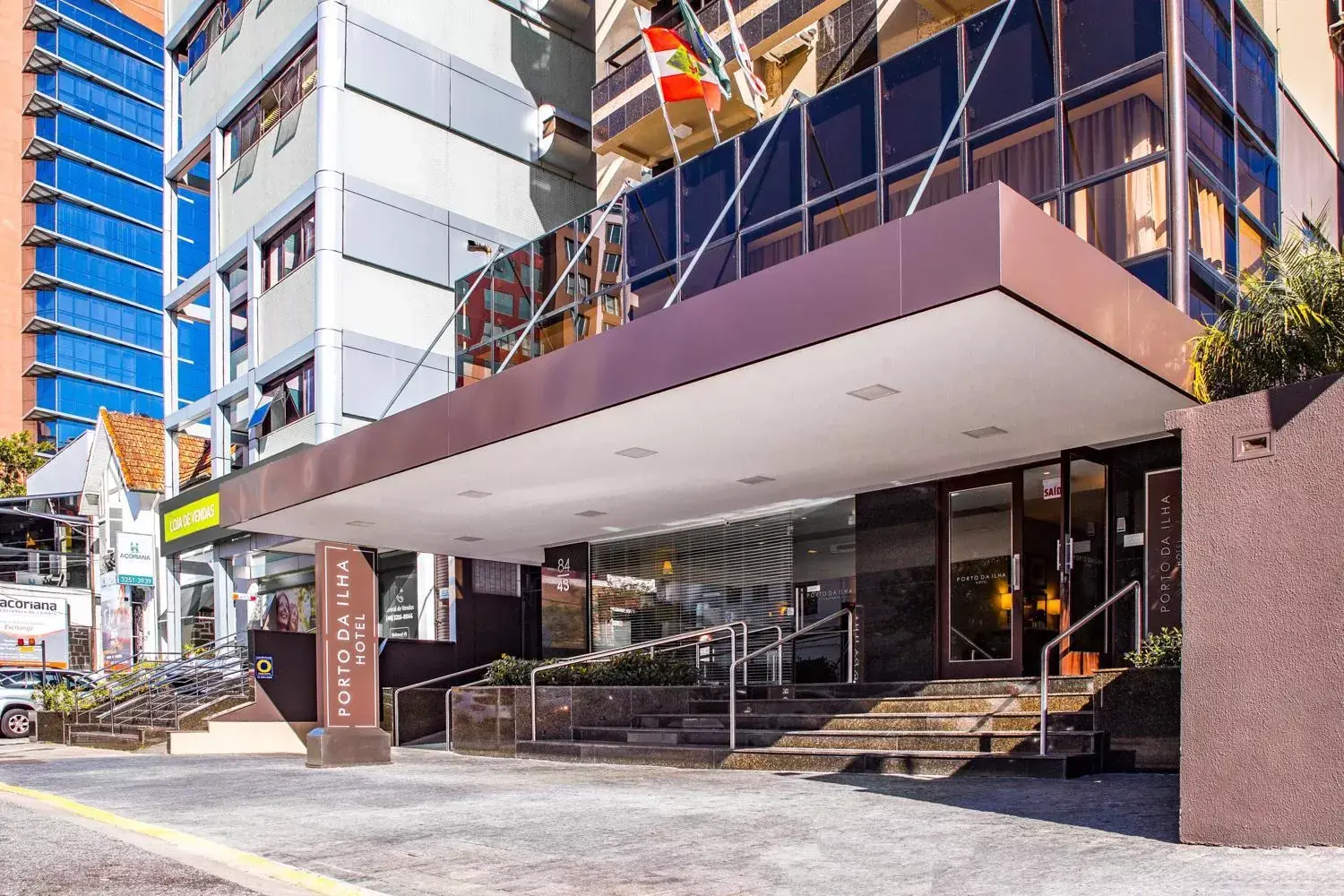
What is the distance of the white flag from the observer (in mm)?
17859

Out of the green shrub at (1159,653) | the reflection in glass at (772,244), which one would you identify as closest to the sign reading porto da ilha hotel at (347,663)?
the reflection in glass at (772,244)

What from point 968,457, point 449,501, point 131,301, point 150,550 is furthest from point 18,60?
point 968,457

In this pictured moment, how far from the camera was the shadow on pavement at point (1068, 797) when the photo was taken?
791 cm

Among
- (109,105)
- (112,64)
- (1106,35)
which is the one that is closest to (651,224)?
(1106,35)

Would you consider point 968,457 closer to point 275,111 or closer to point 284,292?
point 284,292

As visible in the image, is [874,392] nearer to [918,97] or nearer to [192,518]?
[918,97]

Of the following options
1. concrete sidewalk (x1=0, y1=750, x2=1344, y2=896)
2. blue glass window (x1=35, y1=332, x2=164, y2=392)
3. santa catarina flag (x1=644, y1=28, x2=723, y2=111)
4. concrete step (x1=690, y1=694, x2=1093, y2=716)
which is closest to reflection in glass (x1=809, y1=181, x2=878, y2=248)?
santa catarina flag (x1=644, y1=28, x2=723, y2=111)

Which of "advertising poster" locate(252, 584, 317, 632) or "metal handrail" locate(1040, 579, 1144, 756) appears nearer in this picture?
"metal handrail" locate(1040, 579, 1144, 756)

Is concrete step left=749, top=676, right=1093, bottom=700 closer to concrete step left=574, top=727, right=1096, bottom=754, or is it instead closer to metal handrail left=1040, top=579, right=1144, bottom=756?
metal handrail left=1040, top=579, right=1144, bottom=756

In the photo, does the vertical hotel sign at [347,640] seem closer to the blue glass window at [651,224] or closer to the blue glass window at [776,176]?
the blue glass window at [651,224]

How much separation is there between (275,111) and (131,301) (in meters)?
68.1

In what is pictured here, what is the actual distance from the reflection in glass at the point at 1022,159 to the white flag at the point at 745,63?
189 inches

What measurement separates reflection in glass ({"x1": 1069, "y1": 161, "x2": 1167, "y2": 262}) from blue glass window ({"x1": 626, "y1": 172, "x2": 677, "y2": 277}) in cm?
733

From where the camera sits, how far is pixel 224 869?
7.52 metres
